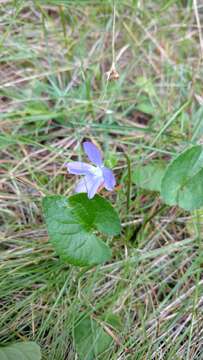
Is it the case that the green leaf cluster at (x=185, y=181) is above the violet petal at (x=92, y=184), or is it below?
below

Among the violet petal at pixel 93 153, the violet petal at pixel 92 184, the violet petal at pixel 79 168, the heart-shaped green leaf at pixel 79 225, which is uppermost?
the violet petal at pixel 93 153

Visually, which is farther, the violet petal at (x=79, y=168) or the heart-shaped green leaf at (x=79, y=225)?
the violet petal at (x=79, y=168)

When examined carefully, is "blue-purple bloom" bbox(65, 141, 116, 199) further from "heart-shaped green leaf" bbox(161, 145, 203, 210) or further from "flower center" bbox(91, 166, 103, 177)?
"heart-shaped green leaf" bbox(161, 145, 203, 210)

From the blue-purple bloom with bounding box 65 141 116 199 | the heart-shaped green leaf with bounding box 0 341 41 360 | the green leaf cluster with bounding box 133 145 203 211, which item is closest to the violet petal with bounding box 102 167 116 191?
the blue-purple bloom with bounding box 65 141 116 199

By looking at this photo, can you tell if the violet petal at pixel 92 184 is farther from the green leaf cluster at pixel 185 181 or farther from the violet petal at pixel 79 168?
the green leaf cluster at pixel 185 181

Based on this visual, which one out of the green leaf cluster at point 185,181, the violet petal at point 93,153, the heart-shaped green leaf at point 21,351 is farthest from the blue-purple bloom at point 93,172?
the heart-shaped green leaf at point 21,351

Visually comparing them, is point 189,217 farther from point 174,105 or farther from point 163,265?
point 174,105

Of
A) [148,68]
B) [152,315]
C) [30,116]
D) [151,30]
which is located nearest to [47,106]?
[30,116]
